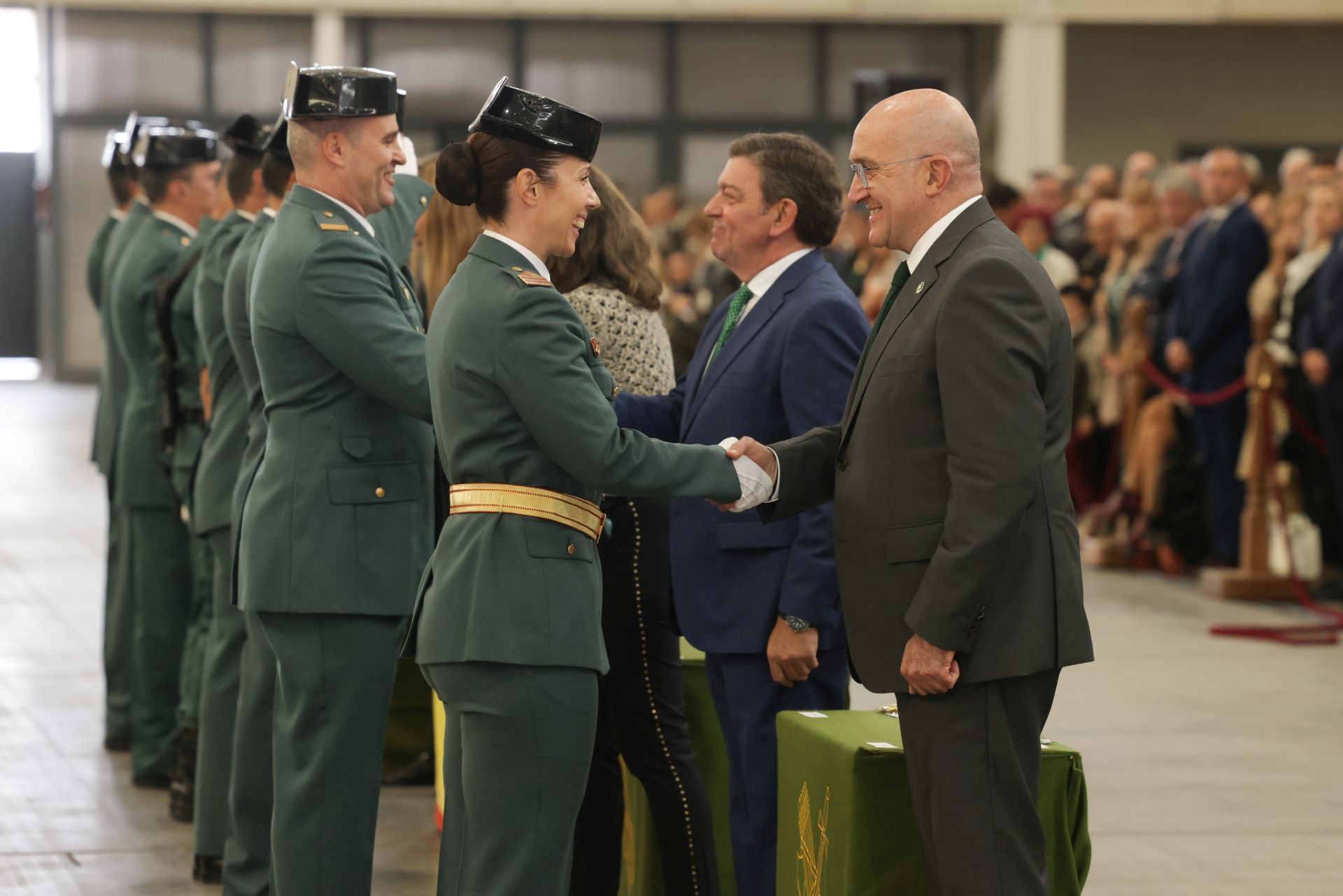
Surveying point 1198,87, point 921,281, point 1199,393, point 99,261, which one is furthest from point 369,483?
point 1198,87

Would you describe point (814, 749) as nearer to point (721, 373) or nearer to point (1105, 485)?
point (721, 373)

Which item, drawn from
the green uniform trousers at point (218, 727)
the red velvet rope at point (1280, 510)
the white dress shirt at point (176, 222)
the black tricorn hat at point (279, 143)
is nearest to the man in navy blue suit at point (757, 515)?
the black tricorn hat at point (279, 143)

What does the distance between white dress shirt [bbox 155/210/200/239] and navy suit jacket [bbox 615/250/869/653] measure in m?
2.64

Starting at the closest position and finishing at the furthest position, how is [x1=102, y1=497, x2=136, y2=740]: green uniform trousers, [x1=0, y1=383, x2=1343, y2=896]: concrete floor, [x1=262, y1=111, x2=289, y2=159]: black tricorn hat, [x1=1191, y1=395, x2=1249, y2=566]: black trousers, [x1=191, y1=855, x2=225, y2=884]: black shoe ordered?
[x1=262, y1=111, x2=289, y2=159]: black tricorn hat < [x1=191, y1=855, x2=225, y2=884]: black shoe < [x1=0, y1=383, x2=1343, y2=896]: concrete floor < [x1=102, y1=497, x2=136, y2=740]: green uniform trousers < [x1=1191, y1=395, x2=1249, y2=566]: black trousers

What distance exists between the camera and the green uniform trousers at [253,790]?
156 inches

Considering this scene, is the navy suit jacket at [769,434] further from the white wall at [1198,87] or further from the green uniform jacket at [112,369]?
the white wall at [1198,87]

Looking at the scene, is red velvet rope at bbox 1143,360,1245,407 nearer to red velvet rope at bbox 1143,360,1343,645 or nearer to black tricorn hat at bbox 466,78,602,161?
red velvet rope at bbox 1143,360,1343,645

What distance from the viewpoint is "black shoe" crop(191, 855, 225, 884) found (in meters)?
4.48

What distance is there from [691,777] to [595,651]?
823 mm

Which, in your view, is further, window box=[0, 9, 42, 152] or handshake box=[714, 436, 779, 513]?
window box=[0, 9, 42, 152]

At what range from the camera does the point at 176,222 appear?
575 cm

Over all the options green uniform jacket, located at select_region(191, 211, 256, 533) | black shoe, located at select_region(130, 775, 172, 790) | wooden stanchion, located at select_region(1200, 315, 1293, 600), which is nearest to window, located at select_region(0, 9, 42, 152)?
wooden stanchion, located at select_region(1200, 315, 1293, 600)

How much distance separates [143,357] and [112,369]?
1.81ft

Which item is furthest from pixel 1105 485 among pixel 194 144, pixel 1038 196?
pixel 194 144
